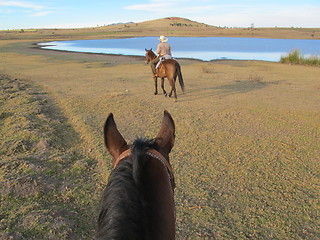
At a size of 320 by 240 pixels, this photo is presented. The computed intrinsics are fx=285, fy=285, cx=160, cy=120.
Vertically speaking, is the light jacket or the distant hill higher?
the distant hill

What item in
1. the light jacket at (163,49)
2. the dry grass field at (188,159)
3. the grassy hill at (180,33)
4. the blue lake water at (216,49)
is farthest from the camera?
the grassy hill at (180,33)

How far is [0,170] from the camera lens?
4309 millimetres

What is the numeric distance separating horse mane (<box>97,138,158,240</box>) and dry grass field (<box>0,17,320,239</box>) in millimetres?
2201

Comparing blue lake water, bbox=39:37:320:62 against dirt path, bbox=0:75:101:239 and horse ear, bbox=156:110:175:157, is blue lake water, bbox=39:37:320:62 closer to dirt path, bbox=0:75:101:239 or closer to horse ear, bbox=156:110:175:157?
dirt path, bbox=0:75:101:239

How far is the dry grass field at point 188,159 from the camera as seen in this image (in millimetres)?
3309

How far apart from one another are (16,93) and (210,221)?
8.46 metres

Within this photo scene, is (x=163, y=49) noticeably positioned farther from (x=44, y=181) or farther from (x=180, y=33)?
(x=180, y=33)

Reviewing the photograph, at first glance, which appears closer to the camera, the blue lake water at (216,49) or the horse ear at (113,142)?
the horse ear at (113,142)

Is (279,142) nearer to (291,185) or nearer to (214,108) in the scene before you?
(291,185)

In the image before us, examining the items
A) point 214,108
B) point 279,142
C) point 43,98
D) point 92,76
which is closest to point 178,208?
point 279,142

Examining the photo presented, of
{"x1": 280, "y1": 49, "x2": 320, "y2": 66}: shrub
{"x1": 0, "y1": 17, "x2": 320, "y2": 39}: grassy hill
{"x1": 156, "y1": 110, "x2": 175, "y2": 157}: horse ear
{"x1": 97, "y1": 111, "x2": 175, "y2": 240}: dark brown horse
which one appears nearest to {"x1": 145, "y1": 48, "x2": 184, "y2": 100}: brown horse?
{"x1": 156, "y1": 110, "x2": 175, "y2": 157}: horse ear

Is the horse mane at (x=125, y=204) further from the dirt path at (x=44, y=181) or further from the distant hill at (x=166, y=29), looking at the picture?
the distant hill at (x=166, y=29)

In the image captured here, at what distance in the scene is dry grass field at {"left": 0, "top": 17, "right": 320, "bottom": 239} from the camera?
10.9 ft

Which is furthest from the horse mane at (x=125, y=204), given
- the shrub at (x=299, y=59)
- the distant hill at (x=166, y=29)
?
the distant hill at (x=166, y=29)
